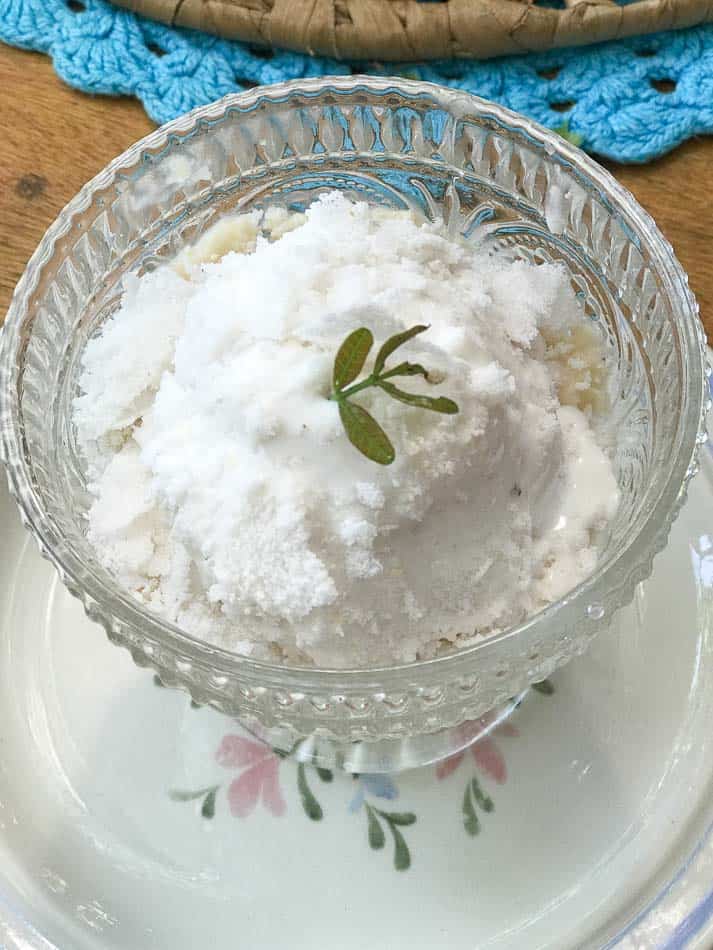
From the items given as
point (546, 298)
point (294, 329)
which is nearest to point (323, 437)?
point (294, 329)

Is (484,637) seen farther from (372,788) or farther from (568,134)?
(568,134)

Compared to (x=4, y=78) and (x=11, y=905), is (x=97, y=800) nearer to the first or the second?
(x=11, y=905)

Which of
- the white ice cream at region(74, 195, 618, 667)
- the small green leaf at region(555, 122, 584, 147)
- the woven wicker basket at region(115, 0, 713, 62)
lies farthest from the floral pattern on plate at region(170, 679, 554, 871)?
the woven wicker basket at region(115, 0, 713, 62)

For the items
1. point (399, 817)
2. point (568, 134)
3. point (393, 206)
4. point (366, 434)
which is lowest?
point (399, 817)

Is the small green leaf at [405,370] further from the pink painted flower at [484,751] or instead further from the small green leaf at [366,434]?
the pink painted flower at [484,751]

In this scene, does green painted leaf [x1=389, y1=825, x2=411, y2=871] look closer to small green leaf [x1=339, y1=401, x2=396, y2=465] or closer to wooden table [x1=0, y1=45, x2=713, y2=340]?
small green leaf [x1=339, y1=401, x2=396, y2=465]

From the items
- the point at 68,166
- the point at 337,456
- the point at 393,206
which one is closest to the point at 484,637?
the point at 337,456
